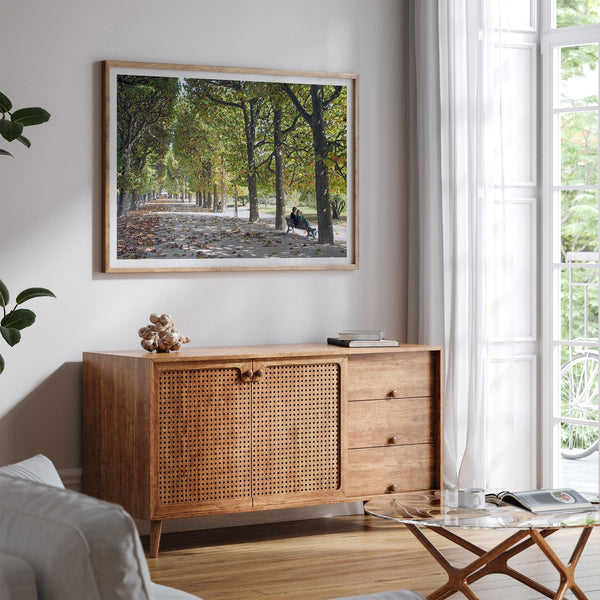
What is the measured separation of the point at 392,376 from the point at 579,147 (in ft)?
5.02

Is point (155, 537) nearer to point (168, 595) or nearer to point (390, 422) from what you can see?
point (390, 422)

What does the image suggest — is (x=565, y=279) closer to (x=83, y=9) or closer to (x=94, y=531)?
(x=83, y=9)

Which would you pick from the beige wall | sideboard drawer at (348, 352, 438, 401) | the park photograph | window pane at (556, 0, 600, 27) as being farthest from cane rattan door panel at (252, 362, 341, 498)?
window pane at (556, 0, 600, 27)

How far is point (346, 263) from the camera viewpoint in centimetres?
493

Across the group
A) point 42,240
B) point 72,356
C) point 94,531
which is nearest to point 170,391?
point 72,356

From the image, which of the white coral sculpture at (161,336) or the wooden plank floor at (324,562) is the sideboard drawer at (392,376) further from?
the white coral sculpture at (161,336)

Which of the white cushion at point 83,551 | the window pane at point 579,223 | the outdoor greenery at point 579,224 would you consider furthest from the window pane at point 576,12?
the white cushion at point 83,551

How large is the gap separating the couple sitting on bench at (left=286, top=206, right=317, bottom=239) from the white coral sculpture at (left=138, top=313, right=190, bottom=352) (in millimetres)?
879

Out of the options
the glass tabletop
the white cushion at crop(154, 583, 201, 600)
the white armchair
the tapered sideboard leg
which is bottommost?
the tapered sideboard leg

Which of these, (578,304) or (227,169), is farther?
(578,304)

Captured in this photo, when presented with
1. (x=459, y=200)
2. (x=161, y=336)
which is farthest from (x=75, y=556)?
(x=459, y=200)

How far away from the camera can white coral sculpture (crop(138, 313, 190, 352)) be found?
13.7ft

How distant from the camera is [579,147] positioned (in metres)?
4.91

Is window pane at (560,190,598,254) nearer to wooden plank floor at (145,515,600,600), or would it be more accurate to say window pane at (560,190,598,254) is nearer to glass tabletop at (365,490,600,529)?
wooden plank floor at (145,515,600,600)
